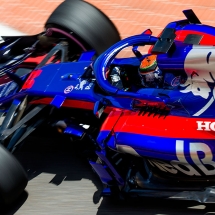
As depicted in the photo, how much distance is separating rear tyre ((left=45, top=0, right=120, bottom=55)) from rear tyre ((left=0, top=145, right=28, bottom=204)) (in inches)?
60.3

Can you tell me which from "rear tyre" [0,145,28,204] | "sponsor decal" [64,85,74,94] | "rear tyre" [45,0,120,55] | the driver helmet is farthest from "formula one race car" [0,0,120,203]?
the driver helmet

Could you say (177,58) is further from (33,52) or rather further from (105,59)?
(33,52)

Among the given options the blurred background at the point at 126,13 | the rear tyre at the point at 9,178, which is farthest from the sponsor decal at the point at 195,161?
the blurred background at the point at 126,13

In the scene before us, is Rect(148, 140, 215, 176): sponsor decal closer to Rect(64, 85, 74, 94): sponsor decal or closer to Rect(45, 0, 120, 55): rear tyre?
Rect(64, 85, 74, 94): sponsor decal

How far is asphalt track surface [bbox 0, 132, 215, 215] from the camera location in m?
4.80

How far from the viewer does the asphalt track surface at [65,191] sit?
4.80 m

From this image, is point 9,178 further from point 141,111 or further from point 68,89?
point 141,111

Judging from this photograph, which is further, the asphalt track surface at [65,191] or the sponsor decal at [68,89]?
the sponsor decal at [68,89]

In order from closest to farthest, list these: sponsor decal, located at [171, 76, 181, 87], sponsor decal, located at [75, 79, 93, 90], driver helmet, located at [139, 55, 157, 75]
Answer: sponsor decal, located at [171, 76, 181, 87]
driver helmet, located at [139, 55, 157, 75]
sponsor decal, located at [75, 79, 93, 90]

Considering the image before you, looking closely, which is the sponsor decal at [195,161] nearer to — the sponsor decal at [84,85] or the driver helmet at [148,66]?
the driver helmet at [148,66]

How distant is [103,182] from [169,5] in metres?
3.90

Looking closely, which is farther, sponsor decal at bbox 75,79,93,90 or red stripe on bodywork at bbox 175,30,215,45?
sponsor decal at bbox 75,79,93,90

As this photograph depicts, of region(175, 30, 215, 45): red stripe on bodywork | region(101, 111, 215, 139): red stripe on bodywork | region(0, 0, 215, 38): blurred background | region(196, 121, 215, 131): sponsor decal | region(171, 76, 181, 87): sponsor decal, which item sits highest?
region(175, 30, 215, 45): red stripe on bodywork

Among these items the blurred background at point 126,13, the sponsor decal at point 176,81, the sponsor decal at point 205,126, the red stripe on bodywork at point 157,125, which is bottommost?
the blurred background at point 126,13
